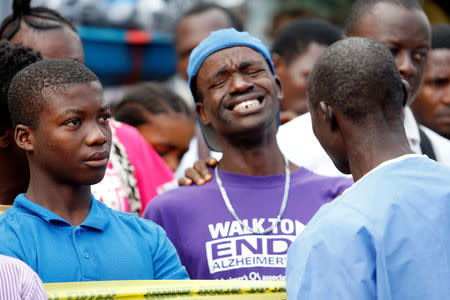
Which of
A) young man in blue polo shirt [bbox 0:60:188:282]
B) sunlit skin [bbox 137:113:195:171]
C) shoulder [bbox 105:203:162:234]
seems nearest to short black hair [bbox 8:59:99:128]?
young man in blue polo shirt [bbox 0:60:188:282]

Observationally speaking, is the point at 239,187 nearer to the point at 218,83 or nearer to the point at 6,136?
the point at 218,83

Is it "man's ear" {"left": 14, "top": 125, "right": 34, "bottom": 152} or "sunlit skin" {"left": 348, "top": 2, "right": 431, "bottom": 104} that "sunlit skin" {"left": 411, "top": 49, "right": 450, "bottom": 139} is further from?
"man's ear" {"left": 14, "top": 125, "right": 34, "bottom": 152}

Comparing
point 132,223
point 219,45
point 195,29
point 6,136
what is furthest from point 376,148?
point 195,29

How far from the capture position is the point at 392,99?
2.65m

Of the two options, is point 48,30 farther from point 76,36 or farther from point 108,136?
point 108,136

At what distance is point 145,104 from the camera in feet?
19.5

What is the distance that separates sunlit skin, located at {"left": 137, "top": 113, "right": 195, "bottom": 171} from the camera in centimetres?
579

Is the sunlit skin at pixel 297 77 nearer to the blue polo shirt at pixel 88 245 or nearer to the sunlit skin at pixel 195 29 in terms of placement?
the sunlit skin at pixel 195 29

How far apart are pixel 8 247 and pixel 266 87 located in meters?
1.67

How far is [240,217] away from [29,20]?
5.55 feet

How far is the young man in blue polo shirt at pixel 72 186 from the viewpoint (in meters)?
2.79

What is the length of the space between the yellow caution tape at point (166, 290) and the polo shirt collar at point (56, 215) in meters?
0.28

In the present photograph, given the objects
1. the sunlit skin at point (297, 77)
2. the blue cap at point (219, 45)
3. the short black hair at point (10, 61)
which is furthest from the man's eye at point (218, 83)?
the sunlit skin at point (297, 77)

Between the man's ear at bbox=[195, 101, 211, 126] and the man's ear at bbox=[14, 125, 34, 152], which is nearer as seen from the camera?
the man's ear at bbox=[14, 125, 34, 152]
